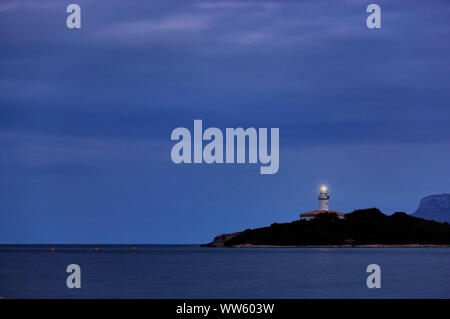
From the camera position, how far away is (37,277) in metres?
77.9

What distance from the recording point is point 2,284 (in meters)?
67.6

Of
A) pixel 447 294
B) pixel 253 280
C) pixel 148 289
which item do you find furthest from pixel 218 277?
pixel 447 294

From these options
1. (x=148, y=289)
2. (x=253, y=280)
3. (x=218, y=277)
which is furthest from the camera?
(x=218, y=277)

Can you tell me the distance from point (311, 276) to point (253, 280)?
32.7ft
